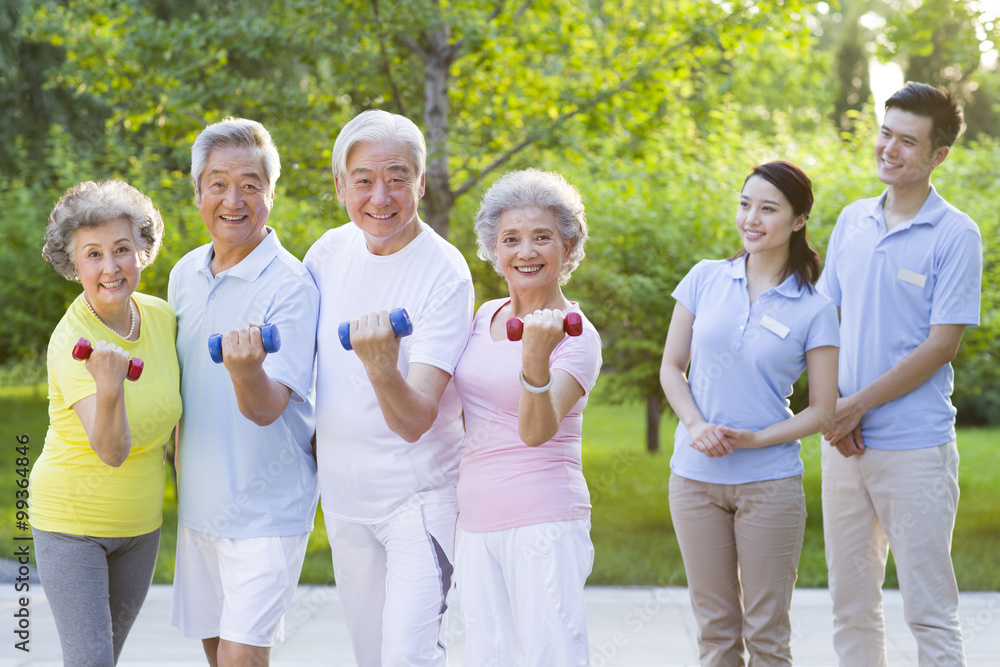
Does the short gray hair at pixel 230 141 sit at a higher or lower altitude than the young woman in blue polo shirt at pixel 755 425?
higher

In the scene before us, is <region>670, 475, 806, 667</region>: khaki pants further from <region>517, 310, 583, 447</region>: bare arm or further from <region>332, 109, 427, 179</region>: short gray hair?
<region>332, 109, 427, 179</region>: short gray hair

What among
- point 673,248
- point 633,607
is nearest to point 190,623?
point 633,607

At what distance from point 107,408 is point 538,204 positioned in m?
1.19

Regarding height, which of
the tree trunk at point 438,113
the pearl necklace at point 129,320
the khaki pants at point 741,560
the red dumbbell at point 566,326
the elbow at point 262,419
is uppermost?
the tree trunk at point 438,113

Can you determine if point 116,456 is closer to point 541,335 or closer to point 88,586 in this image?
point 88,586

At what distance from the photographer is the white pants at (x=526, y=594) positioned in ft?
7.93

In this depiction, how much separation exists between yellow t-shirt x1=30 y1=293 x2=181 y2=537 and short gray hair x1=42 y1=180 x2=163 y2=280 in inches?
5.7

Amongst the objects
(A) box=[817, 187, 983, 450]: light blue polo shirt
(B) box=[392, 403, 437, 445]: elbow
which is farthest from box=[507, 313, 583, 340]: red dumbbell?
(A) box=[817, 187, 983, 450]: light blue polo shirt

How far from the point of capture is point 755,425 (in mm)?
3053

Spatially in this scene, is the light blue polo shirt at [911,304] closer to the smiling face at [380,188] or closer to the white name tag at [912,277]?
the white name tag at [912,277]

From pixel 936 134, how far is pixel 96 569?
9.15 feet

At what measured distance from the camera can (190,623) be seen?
2781 mm

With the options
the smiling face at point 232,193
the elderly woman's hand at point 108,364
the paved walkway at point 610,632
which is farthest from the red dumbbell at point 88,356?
the paved walkway at point 610,632

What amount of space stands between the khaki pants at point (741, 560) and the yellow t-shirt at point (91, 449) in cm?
157
